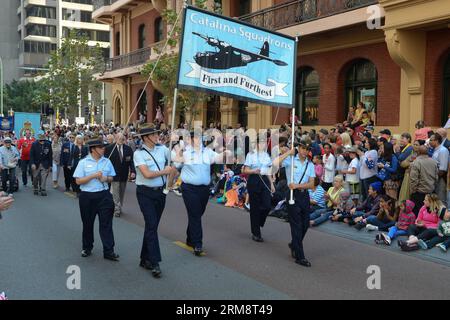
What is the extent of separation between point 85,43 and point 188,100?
62.7 feet

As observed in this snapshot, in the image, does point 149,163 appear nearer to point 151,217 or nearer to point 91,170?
point 151,217

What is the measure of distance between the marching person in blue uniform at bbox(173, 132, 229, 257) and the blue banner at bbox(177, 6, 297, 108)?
3.15ft

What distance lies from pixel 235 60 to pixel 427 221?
4.38m

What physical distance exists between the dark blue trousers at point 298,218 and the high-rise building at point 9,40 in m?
90.3

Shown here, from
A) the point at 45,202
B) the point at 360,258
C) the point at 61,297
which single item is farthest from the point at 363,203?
the point at 45,202

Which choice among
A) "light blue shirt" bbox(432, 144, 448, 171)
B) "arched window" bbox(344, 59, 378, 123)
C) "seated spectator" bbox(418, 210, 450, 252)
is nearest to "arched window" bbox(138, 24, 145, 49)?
"arched window" bbox(344, 59, 378, 123)

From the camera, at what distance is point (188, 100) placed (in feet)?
59.5

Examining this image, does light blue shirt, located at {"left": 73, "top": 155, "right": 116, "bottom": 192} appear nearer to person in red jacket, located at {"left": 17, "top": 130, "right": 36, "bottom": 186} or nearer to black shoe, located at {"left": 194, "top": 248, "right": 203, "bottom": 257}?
black shoe, located at {"left": 194, "top": 248, "right": 203, "bottom": 257}

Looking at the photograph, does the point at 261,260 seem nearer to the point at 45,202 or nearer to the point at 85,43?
the point at 45,202

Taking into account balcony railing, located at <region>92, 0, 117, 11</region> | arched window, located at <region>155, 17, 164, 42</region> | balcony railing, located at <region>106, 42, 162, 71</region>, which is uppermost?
balcony railing, located at <region>92, 0, 117, 11</region>

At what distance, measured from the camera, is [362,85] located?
16172 millimetres

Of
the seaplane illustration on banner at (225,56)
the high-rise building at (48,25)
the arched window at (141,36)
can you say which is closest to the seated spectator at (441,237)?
the seaplane illustration on banner at (225,56)

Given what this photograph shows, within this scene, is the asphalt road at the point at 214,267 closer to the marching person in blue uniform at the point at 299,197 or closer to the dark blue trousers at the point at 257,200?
the marching person in blue uniform at the point at 299,197

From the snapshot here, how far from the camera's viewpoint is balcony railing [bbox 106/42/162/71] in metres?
28.4
